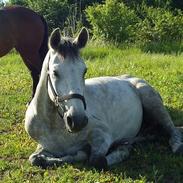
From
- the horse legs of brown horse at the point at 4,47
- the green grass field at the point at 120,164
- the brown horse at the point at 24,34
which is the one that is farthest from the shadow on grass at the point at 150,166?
the horse legs of brown horse at the point at 4,47

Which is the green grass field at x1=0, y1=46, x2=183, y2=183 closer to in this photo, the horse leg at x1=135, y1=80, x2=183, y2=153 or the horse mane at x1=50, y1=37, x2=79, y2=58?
the horse leg at x1=135, y1=80, x2=183, y2=153

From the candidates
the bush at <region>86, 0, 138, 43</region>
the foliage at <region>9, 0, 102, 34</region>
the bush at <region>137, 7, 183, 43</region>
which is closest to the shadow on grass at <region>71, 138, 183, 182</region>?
the bush at <region>86, 0, 138, 43</region>

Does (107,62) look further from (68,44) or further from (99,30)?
(68,44)

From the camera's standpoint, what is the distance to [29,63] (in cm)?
898

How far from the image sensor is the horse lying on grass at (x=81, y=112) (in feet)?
14.6

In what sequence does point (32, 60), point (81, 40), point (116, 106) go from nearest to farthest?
1. point (81, 40)
2. point (116, 106)
3. point (32, 60)

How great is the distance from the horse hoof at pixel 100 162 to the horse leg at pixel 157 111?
998 mm

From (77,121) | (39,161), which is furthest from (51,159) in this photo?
(77,121)

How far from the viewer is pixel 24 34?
913cm

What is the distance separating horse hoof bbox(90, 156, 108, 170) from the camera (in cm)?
483

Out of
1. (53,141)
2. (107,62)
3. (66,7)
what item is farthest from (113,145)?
(66,7)

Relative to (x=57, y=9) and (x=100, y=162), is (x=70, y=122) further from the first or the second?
(x=57, y=9)

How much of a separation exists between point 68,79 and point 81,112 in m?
0.34

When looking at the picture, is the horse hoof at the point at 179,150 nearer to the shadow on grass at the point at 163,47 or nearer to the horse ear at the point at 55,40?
the horse ear at the point at 55,40
